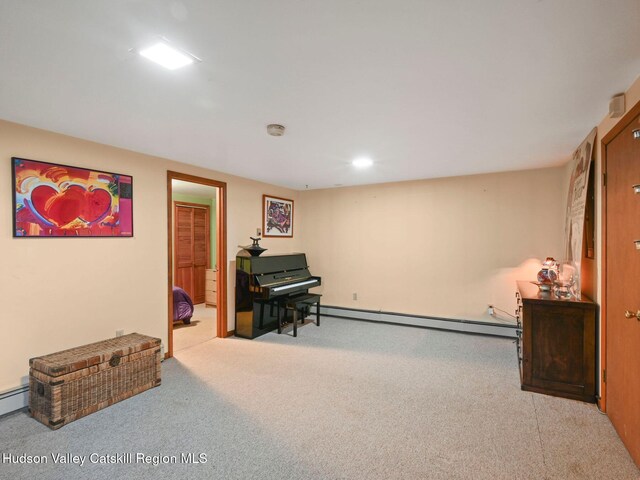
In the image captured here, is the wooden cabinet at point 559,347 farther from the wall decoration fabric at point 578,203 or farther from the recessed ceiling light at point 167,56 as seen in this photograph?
the recessed ceiling light at point 167,56

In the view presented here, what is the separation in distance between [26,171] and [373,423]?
3301mm

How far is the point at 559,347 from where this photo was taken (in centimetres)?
271

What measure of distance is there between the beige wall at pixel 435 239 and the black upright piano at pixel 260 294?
122cm

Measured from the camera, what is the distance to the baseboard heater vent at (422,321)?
14.2ft

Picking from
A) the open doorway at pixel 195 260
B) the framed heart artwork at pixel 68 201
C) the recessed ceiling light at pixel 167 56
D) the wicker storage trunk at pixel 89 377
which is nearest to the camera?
the recessed ceiling light at pixel 167 56

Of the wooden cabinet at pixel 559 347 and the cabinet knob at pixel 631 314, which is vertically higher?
the cabinet knob at pixel 631 314

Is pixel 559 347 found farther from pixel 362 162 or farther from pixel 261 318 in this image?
pixel 261 318

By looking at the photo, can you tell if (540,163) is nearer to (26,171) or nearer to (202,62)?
(202,62)

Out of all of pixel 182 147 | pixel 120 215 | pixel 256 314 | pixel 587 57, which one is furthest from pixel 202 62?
pixel 256 314

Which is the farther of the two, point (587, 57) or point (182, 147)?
point (182, 147)

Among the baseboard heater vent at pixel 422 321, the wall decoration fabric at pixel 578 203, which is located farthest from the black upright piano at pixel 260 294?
the wall decoration fabric at pixel 578 203

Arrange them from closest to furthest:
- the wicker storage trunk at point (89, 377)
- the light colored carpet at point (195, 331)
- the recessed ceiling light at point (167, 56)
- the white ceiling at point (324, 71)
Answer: the white ceiling at point (324, 71) → the recessed ceiling light at point (167, 56) → the wicker storage trunk at point (89, 377) → the light colored carpet at point (195, 331)

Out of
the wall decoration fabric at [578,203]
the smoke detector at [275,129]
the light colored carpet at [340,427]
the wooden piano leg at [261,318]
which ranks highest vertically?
the smoke detector at [275,129]

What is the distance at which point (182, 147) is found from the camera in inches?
125
